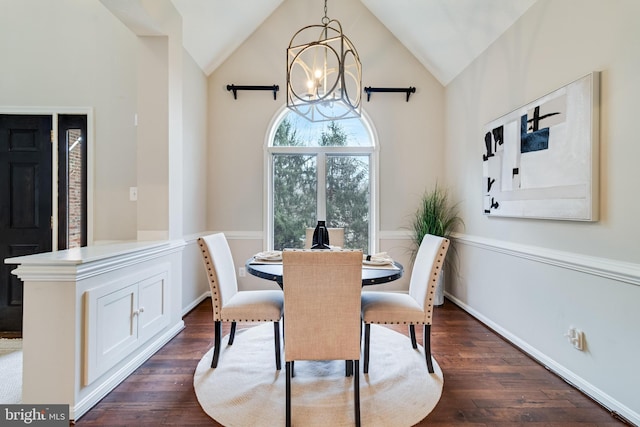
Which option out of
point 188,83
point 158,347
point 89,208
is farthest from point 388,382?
point 188,83

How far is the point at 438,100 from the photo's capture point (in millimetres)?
3922

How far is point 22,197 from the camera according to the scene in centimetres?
281

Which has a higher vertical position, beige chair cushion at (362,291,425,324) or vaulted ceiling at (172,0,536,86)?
vaulted ceiling at (172,0,536,86)

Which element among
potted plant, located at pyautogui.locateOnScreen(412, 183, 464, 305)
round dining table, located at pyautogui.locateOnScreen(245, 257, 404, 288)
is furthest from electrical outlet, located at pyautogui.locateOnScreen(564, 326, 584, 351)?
potted plant, located at pyautogui.locateOnScreen(412, 183, 464, 305)

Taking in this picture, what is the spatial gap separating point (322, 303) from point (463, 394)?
109 centimetres

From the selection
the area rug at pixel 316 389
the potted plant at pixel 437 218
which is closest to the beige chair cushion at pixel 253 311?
the area rug at pixel 316 389

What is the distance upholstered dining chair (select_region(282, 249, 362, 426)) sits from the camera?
1521 millimetres

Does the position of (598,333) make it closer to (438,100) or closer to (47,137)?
(438,100)

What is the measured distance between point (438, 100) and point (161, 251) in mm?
3655

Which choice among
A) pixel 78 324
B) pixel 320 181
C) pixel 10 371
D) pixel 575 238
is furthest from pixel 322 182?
pixel 10 371

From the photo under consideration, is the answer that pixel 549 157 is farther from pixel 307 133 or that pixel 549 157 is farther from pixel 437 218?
pixel 307 133

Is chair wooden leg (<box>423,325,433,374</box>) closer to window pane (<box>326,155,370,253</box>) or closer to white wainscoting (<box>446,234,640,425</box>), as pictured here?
white wainscoting (<box>446,234,640,425</box>)

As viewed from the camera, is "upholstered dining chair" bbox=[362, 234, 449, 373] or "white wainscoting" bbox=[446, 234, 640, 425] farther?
"upholstered dining chair" bbox=[362, 234, 449, 373]

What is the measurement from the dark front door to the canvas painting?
4.15 meters
